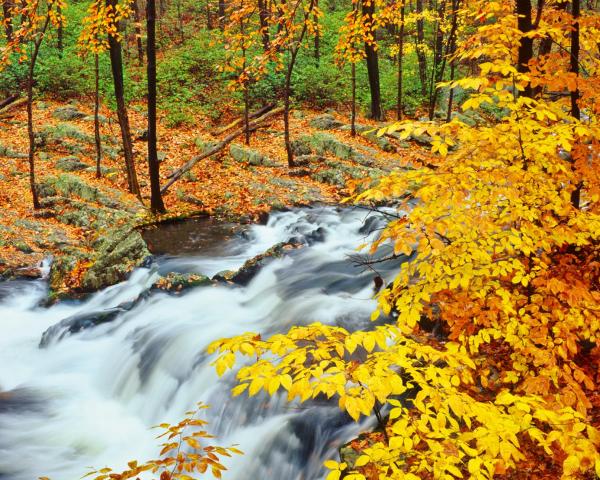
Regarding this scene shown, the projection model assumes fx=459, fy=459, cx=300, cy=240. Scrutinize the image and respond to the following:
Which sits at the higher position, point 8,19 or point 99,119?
point 8,19

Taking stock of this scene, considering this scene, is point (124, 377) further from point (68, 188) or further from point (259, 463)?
point (68, 188)

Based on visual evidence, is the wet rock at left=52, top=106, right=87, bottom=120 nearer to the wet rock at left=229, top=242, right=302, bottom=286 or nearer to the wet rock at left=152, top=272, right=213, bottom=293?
the wet rock at left=152, top=272, right=213, bottom=293

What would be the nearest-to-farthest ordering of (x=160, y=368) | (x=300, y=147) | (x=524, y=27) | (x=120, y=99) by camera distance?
(x=524, y=27) < (x=160, y=368) < (x=120, y=99) < (x=300, y=147)

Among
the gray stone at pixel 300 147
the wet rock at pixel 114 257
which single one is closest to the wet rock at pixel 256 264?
the wet rock at pixel 114 257

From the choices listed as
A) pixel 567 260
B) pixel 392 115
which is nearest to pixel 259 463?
pixel 567 260

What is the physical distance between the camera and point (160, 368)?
776 cm

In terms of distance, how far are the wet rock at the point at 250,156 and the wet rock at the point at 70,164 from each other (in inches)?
201

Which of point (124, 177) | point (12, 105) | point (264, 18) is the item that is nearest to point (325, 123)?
point (264, 18)

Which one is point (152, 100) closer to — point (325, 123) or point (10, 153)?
point (10, 153)

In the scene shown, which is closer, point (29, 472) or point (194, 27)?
point (29, 472)

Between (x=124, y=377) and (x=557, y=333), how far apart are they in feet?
22.0

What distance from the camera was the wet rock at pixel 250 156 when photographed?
16.8 m

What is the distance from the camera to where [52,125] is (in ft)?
57.2

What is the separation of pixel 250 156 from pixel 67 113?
8004 millimetres
